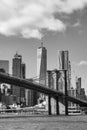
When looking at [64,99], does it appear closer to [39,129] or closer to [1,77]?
[1,77]

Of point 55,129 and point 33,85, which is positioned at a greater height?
point 33,85

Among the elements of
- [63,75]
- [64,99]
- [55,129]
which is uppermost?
[63,75]

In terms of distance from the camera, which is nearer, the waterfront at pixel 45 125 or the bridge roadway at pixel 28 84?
the waterfront at pixel 45 125

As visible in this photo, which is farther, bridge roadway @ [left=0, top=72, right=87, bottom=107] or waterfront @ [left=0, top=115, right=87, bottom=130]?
bridge roadway @ [left=0, top=72, right=87, bottom=107]

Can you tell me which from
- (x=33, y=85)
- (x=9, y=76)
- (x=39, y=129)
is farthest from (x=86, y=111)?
(x=39, y=129)

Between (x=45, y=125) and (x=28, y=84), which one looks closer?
(x=45, y=125)

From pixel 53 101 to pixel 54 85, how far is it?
507 cm

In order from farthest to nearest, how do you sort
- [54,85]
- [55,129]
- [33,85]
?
[54,85], [33,85], [55,129]

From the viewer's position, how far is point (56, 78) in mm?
105375

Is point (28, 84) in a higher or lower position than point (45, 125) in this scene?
higher

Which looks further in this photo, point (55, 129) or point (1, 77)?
point (1, 77)

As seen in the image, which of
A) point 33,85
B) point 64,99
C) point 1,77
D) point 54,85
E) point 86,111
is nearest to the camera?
point 1,77

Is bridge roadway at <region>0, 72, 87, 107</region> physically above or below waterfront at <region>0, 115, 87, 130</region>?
above

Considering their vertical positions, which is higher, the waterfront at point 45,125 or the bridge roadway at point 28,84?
the bridge roadway at point 28,84
